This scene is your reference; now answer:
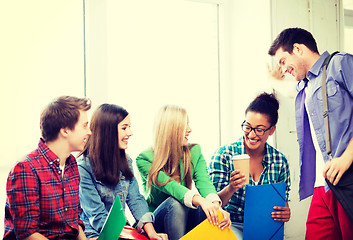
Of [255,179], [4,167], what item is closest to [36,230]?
[4,167]

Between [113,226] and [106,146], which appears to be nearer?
[113,226]

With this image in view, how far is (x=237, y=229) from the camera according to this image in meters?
2.05

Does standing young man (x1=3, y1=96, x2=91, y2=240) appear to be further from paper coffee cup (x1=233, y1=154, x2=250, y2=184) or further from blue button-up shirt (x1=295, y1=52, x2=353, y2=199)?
blue button-up shirt (x1=295, y1=52, x2=353, y2=199)

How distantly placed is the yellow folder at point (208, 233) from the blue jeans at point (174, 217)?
7.0 inches

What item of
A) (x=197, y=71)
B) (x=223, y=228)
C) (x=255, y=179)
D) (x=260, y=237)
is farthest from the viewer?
(x=197, y=71)

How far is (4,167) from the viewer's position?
6.93 ft

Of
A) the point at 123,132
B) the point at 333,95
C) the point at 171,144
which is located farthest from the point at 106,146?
the point at 333,95

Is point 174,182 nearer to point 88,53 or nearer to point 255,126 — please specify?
point 255,126

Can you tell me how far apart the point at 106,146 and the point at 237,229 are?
34.1 inches

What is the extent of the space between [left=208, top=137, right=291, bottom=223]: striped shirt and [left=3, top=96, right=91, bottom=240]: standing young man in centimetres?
86

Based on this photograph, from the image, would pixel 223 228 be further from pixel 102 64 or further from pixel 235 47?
pixel 235 47

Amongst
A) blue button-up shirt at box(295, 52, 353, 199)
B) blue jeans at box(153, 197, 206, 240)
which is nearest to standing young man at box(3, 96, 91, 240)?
blue jeans at box(153, 197, 206, 240)

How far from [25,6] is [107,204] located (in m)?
1.31

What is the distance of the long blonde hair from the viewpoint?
80.0 inches
